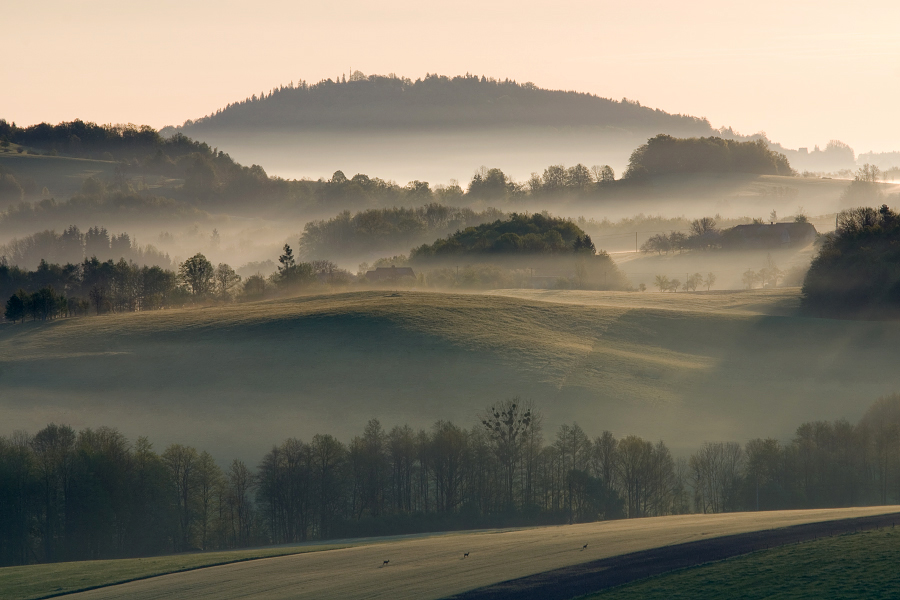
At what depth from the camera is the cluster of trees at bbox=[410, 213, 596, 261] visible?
138375 mm

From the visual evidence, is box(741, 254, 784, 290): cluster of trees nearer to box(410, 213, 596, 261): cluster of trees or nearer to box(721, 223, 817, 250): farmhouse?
box(721, 223, 817, 250): farmhouse

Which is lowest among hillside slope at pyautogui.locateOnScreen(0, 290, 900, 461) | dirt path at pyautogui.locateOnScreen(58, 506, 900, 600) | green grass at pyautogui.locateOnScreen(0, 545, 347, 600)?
green grass at pyautogui.locateOnScreen(0, 545, 347, 600)

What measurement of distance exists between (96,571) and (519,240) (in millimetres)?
107231

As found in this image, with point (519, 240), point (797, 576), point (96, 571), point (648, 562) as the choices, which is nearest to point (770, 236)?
point (519, 240)

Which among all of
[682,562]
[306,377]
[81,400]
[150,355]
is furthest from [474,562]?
[150,355]

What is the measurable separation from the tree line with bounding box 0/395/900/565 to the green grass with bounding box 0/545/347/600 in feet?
22.9

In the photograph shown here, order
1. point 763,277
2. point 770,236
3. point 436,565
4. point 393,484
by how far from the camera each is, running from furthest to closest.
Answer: point 770,236
point 763,277
point 393,484
point 436,565

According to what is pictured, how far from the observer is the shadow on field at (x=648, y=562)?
94.8 feet

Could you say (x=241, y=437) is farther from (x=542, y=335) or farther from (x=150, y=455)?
(x=542, y=335)

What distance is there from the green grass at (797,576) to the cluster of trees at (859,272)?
6247 cm

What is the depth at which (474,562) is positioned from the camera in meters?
33.2

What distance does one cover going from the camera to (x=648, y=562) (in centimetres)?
3102

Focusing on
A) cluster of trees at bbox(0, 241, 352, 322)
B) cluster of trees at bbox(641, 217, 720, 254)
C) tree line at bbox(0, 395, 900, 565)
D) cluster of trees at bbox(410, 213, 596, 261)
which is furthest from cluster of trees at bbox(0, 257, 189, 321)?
cluster of trees at bbox(641, 217, 720, 254)

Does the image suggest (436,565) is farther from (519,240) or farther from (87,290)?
(519,240)
